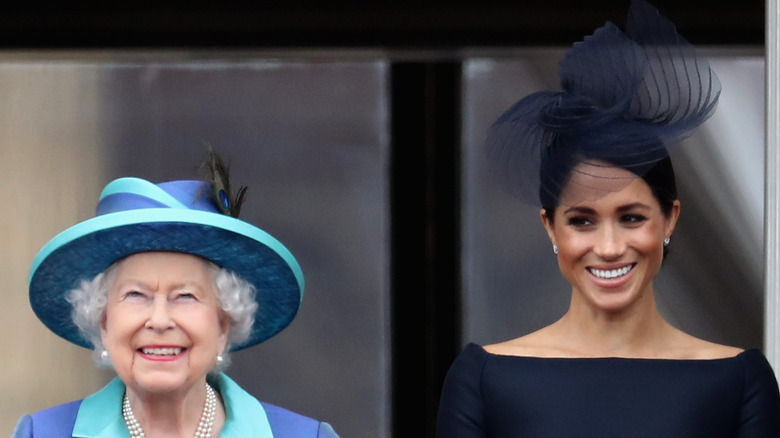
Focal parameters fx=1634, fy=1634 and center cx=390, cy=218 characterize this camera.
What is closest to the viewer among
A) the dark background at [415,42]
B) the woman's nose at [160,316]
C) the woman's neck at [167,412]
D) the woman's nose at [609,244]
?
the woman's nose at [160,316]

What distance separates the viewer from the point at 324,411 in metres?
5.03

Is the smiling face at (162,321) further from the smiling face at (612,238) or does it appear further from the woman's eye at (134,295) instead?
the smiling face at (612,238)

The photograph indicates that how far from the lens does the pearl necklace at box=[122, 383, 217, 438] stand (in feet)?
11.3

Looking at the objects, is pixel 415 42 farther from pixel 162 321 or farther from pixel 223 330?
pixel 162 321

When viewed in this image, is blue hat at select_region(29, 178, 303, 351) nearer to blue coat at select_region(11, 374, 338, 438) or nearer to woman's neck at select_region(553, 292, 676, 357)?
blue coat at select_region(11, 374, 338, 438)

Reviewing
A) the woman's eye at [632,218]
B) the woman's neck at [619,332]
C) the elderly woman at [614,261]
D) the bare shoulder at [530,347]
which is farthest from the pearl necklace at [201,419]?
the woman's eye at [632,218]

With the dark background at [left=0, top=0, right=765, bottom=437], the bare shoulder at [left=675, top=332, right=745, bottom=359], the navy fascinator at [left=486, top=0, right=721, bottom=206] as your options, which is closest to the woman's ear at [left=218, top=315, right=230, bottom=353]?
the navy fascinator at [left=486, top=0, right=721, bottom=206]

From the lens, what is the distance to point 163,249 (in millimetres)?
3369

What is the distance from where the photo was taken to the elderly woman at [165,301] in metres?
3.33

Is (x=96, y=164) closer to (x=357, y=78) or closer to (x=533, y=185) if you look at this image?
(x=357, y=78)

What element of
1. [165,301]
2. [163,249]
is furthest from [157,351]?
[163,249]

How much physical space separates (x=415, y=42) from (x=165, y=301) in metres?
1.88

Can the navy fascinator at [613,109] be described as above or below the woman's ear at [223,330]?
above

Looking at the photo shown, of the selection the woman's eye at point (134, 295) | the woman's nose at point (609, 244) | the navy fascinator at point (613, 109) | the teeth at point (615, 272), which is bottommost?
the woman's eye at point (134, 295)
